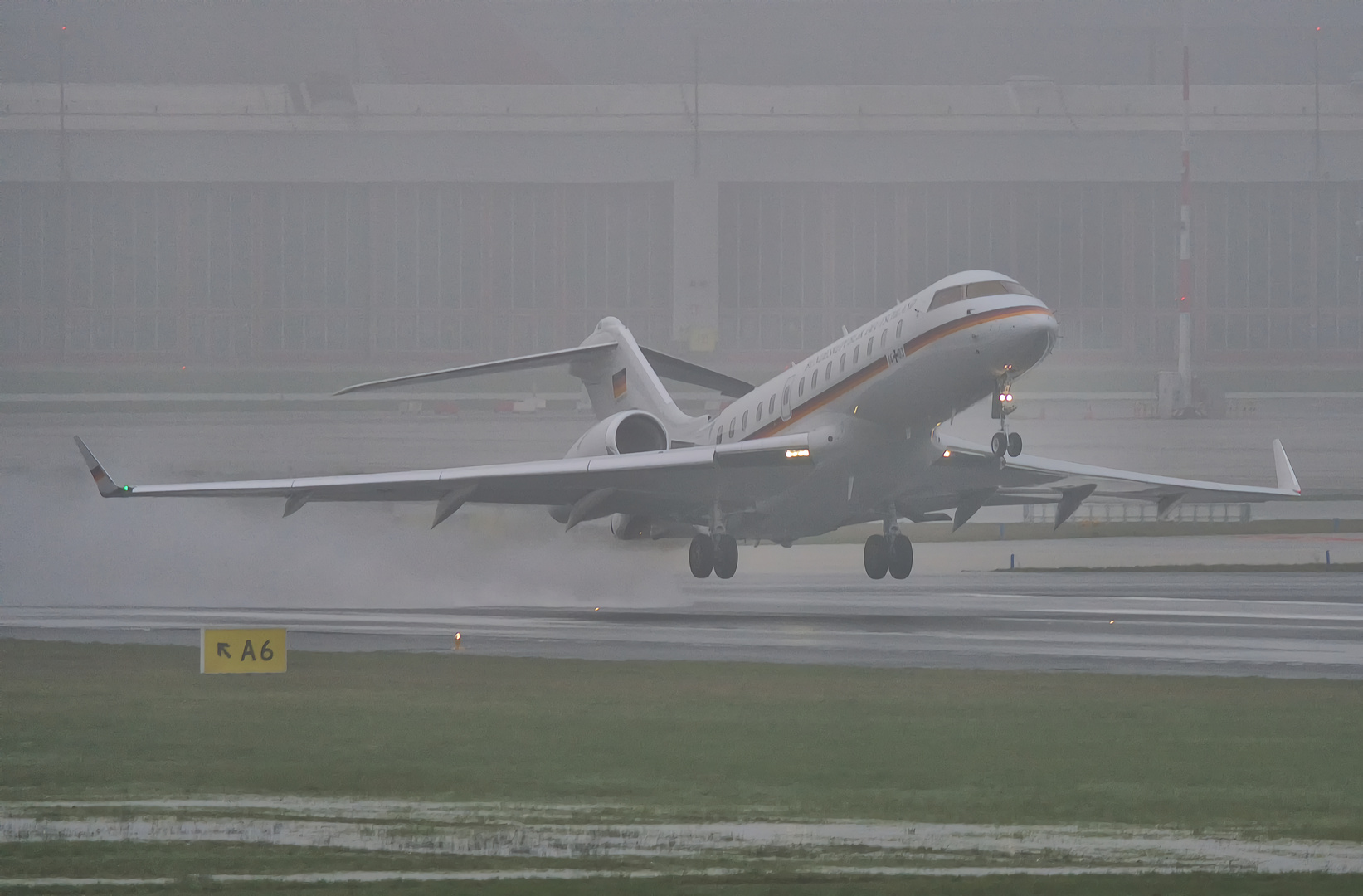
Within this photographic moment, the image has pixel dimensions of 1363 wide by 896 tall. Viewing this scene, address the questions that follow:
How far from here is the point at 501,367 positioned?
1248 inches

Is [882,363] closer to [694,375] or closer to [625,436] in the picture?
[625,436]

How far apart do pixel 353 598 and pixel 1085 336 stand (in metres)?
48.3

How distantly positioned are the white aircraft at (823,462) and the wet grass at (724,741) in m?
8.16

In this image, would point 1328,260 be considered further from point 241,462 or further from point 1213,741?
point 1213,741

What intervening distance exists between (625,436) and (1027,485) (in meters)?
8.09

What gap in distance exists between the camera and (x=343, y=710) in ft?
50.9

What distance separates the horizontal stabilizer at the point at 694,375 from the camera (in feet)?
107

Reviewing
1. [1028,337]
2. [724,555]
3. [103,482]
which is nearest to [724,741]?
[1028,337]

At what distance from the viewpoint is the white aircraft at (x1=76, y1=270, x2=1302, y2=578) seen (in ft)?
84.7

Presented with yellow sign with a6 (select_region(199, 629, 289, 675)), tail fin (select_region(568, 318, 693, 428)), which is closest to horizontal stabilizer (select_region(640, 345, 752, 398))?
tail fin (select_region(568, 318, 693, 428))

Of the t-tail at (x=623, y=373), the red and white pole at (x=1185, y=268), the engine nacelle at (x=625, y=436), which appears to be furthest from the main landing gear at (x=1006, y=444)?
the red and white pole at (x=1185, y=268)

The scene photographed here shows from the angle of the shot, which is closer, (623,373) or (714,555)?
(714,555)

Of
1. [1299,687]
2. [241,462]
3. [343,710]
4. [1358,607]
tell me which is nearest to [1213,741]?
[1299,687]

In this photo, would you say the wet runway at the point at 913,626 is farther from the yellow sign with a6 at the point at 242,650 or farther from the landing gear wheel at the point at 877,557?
the yellow sign with a6 at the point at 242,650
